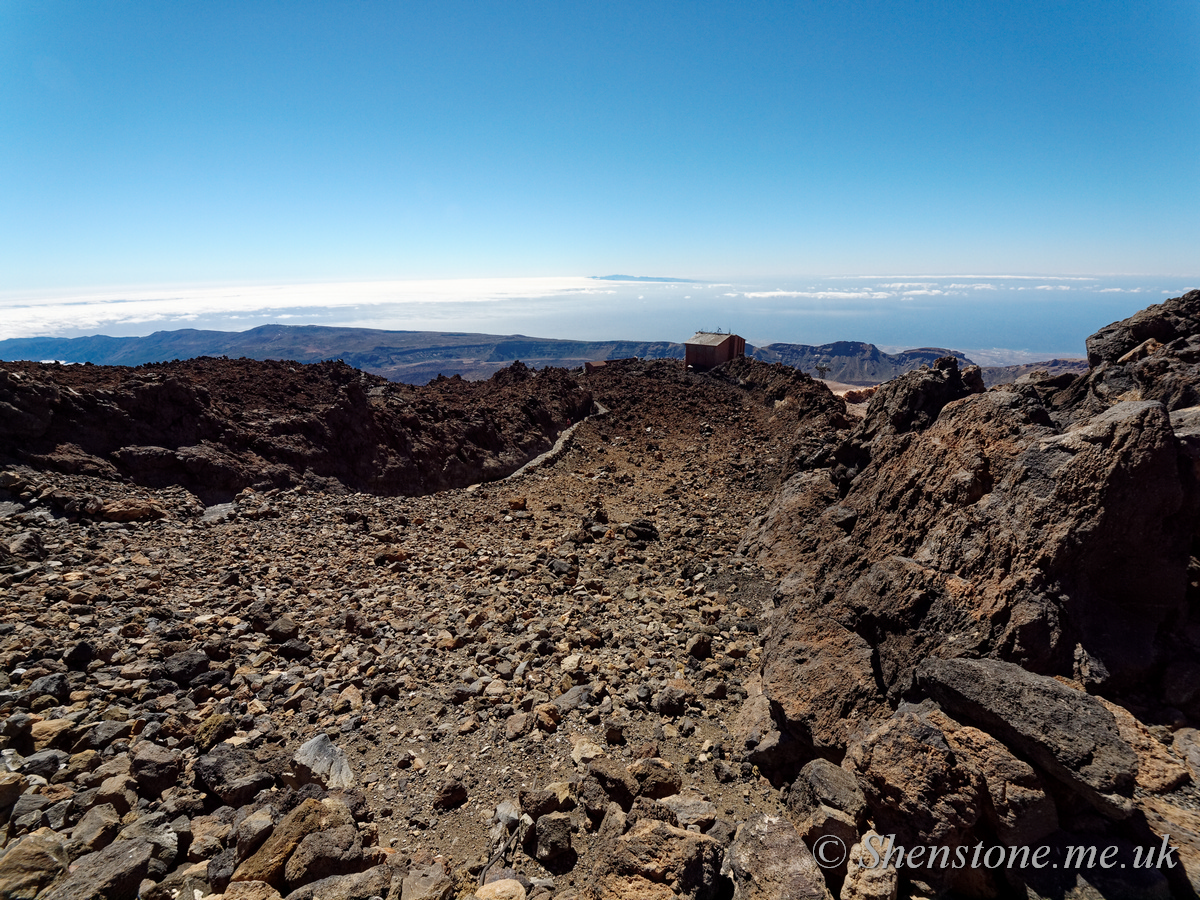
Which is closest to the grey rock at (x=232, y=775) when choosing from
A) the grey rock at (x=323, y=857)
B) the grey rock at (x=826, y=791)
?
the grey rock at (x=323, y=857)

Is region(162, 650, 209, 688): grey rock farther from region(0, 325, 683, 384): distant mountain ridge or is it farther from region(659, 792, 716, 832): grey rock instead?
region(0, 325, 683, 384): distant mountain ridge

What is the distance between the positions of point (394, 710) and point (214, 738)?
67.2 inches

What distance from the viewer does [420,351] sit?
502 ft

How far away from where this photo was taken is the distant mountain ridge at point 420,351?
5020 inches

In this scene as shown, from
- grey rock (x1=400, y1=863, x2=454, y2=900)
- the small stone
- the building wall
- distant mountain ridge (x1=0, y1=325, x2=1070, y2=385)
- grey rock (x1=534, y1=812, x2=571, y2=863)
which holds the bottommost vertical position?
the small stone

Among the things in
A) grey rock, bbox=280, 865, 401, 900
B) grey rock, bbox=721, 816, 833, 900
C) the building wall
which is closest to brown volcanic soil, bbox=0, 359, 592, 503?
grey rock, bbox=280, 865, 401, 900

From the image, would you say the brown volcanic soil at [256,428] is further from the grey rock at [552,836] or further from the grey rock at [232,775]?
the grey rock at [552,836]

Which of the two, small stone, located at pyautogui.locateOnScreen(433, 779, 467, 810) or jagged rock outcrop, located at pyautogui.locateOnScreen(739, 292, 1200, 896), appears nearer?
jagged rock outcrop, located at pyautogui.locateOnScreen(739, 292, 1200, 896)

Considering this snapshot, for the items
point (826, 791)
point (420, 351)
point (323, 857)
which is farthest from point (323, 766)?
point (420, 351)

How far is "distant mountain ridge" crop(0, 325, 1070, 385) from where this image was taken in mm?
127500

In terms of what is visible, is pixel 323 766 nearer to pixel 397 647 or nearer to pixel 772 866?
pixel 397 647

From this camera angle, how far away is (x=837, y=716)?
16.0 ft

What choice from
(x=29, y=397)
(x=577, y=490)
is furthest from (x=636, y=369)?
(x=29, y=397)

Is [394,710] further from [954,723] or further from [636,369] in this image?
[636,369]
